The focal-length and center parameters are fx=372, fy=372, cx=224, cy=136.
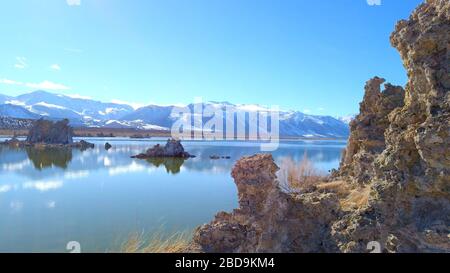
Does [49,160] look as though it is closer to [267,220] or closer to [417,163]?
[267,220]

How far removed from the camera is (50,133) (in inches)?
2923

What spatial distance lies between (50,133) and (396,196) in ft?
257

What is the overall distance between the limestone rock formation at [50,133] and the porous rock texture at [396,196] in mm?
71999

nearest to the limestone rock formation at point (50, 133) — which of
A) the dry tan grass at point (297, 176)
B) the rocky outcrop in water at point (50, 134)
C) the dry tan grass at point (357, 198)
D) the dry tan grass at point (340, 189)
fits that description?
the rocky outcrop in water at point (50, 134)

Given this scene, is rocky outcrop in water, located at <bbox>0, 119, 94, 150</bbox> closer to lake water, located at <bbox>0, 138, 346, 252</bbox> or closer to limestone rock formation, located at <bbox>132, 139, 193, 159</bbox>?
limestone rock formation, located at <bbox>132, 139, 193, 159</bbox>

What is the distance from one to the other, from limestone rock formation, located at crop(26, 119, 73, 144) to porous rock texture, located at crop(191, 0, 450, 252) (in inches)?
2835

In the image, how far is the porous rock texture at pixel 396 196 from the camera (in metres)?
5.05

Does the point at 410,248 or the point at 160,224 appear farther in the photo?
the point at 160,224

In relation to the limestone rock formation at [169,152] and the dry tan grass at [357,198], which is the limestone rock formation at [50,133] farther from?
the dry tan grass at [357,198]

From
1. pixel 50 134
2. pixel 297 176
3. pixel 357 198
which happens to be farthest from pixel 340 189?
pixel 50 134

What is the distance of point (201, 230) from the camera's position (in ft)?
24.8
